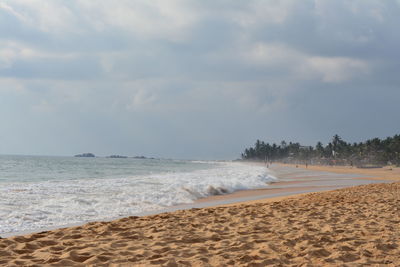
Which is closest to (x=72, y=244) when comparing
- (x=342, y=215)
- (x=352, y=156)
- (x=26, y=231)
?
(x=26, y=231)

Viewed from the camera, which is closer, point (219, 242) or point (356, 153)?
point (219, 242)

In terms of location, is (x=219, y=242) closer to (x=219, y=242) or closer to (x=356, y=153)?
(x=219, y=242)

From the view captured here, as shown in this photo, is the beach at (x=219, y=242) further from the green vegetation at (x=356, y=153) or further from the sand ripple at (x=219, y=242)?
the green vegetation at (x=356, y=153)

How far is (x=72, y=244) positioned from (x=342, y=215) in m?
6.49

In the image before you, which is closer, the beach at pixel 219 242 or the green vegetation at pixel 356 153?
the beach at pixel 219 242

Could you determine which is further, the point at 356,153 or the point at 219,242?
the point at 356,153

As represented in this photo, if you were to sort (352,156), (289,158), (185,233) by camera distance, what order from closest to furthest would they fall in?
1. (185,233)
2. (352,156)
3. (289,158)

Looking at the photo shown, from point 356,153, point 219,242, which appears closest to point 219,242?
point 219,242

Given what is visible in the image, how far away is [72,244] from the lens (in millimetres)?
6117

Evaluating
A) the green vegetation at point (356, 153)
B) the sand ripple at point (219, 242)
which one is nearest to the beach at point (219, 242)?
the sand ripple at point (219, 242)

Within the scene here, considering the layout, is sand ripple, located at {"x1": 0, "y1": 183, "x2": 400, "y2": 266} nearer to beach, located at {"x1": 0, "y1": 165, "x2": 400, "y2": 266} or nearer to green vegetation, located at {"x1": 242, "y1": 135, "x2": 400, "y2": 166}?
beach, located at {"x1": 0, "y1": 165, "x2": 400, "y2": 266}

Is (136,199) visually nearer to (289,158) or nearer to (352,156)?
(352,156)

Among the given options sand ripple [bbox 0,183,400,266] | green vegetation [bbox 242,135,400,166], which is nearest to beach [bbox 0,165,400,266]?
sand ripple [bbox 0,183,400,266]

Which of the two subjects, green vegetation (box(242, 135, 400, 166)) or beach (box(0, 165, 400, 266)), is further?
green vegetation (box(242, 135, 400, 166))
